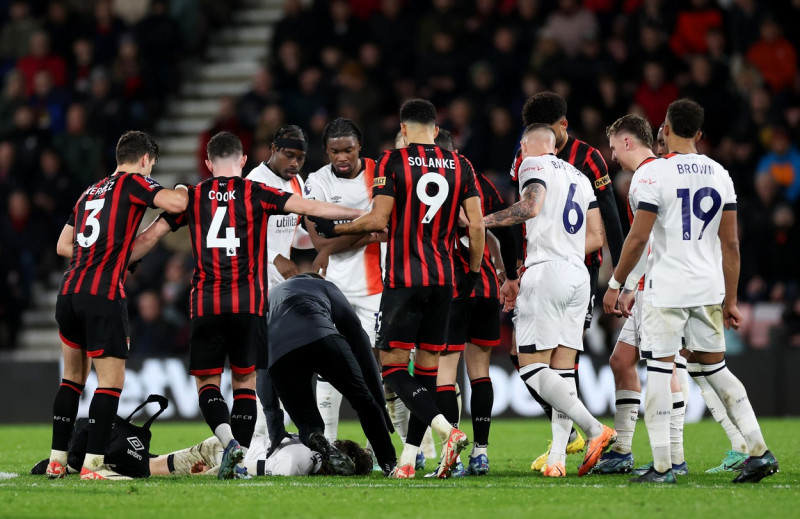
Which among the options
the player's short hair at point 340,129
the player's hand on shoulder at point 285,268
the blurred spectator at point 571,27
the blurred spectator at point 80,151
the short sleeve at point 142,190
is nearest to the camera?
the short sleeve at point 142,190

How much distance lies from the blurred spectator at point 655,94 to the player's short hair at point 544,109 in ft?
23.1

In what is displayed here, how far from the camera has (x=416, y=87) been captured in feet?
55.4

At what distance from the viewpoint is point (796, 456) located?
29.8 feet

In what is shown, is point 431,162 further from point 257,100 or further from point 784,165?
point 257,100

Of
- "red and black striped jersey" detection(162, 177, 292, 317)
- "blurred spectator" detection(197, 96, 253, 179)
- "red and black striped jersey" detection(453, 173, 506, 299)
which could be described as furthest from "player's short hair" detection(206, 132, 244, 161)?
"blurred spectator" detection(197, 96, 253, 179)

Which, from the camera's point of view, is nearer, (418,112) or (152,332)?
(418,112)

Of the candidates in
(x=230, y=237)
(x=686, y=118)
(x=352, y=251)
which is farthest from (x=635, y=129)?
(x=230, y=237)

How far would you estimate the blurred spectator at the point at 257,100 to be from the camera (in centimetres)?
1736

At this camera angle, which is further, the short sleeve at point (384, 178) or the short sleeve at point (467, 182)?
the short sleeve at point (467, 182)

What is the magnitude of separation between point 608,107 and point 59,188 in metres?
7.61

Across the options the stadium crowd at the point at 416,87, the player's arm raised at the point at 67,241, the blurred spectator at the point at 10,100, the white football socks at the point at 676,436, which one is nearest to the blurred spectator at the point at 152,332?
the stadium crowd at the point at 416,87

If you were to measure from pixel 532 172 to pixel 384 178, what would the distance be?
1.03m

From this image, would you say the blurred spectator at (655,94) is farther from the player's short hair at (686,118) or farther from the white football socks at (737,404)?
the white football socks at (737,404)

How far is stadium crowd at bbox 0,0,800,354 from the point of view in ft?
48.8
